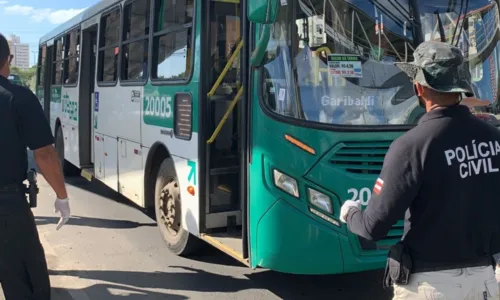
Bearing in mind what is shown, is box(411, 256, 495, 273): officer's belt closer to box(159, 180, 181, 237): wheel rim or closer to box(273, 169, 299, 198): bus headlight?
box(273, 169, 299, 198): bus headlight

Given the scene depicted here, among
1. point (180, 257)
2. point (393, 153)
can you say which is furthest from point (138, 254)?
point (393, 153)

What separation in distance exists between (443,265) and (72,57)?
847cm

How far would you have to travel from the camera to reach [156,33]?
17.9 ft

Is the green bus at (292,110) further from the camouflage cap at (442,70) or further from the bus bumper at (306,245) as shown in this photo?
the camouflage cap at (442,70)

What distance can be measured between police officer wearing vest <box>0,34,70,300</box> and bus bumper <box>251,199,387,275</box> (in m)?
1.53

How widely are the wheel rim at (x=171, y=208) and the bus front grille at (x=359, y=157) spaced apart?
6.71 ft

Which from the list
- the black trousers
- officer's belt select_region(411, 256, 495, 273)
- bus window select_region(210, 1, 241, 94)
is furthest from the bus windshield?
the black trousers

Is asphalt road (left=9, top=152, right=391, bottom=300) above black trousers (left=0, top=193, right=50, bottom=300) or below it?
below

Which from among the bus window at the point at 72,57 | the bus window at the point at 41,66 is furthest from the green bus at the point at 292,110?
the bus window at the point at 41,66

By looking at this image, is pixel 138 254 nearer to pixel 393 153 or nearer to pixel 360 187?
pixel 360 187

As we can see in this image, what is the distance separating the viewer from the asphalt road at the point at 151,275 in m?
4.47

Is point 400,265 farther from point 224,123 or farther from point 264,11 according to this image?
point 224,123

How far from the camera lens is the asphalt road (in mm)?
4469

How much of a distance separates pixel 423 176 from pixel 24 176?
8.24ft
